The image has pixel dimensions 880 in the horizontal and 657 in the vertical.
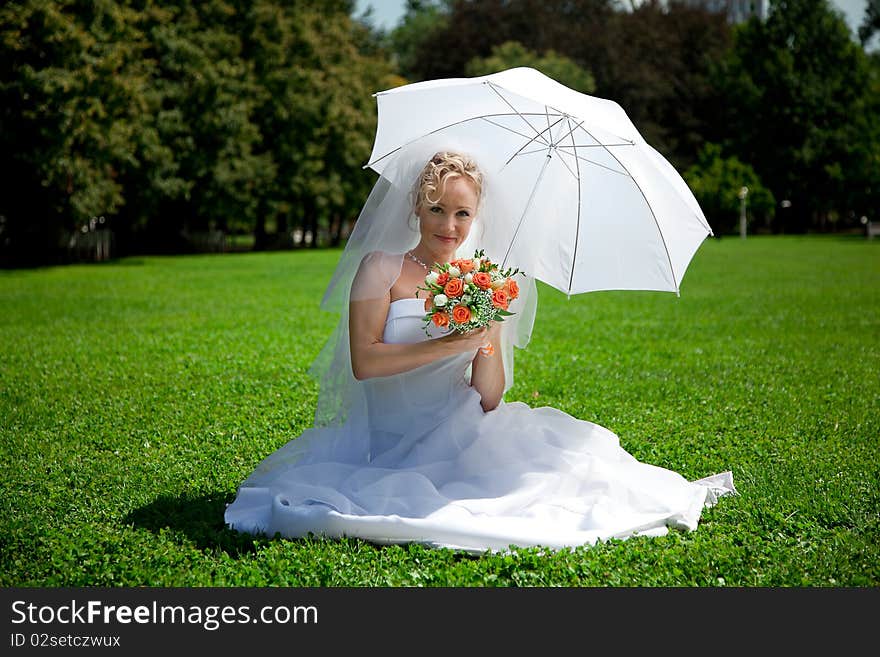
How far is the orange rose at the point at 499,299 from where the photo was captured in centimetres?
444

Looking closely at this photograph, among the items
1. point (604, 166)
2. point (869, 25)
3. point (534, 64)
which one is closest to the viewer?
point (604, 166)

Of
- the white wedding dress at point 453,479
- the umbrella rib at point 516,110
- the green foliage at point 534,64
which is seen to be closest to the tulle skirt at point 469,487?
the white wedding dress at point 453,479

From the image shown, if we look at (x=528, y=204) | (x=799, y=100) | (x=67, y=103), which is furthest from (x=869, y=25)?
(x=528, y=204)

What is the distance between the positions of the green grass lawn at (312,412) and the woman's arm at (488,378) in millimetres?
1140

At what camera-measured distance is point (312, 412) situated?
302 inches

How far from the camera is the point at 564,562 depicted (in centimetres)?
423

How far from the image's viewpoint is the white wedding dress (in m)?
4.48

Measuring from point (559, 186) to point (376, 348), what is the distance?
63.4 inches

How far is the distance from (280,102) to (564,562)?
37.2 metres

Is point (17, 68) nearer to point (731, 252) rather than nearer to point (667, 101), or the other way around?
point (731, 252)

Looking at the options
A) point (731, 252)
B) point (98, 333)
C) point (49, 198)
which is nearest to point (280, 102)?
point (49, 198)

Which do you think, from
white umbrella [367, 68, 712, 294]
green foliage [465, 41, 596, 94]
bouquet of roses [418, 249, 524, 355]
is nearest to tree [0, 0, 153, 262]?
white umbrella [367, 68, 712, 294]

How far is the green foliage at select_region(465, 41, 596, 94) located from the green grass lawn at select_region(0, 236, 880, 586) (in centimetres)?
3850

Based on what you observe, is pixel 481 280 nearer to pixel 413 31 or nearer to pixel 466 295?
pixel 466 295
